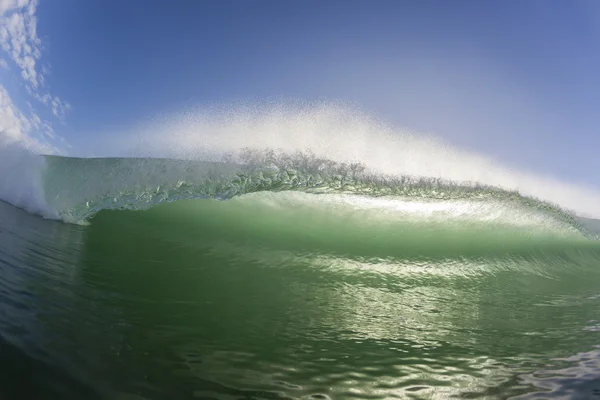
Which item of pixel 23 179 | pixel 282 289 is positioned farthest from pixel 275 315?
pixel 23 179

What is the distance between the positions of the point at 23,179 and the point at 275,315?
5.85 meters

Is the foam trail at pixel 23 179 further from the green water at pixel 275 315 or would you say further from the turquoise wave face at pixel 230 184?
the green water at pixel 275 315

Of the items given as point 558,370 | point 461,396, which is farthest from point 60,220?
point 558,370

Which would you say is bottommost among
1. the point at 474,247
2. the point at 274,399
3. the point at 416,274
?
the point at 274,399

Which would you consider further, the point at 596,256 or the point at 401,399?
the point at 596,256

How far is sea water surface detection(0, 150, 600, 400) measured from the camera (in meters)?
1.71

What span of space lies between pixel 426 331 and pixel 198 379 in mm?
1664

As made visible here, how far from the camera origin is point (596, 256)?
8219 mm

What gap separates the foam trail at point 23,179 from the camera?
5.53 m

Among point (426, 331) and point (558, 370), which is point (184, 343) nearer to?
point (426, 331)

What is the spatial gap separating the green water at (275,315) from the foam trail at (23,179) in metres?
0.49

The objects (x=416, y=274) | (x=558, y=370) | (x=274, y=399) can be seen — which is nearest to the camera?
(x=274, y=399)

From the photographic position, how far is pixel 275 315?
2.61 meters

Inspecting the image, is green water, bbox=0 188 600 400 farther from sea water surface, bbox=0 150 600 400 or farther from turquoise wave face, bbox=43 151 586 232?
turquoise wave face, bbox=43 151 586 232
